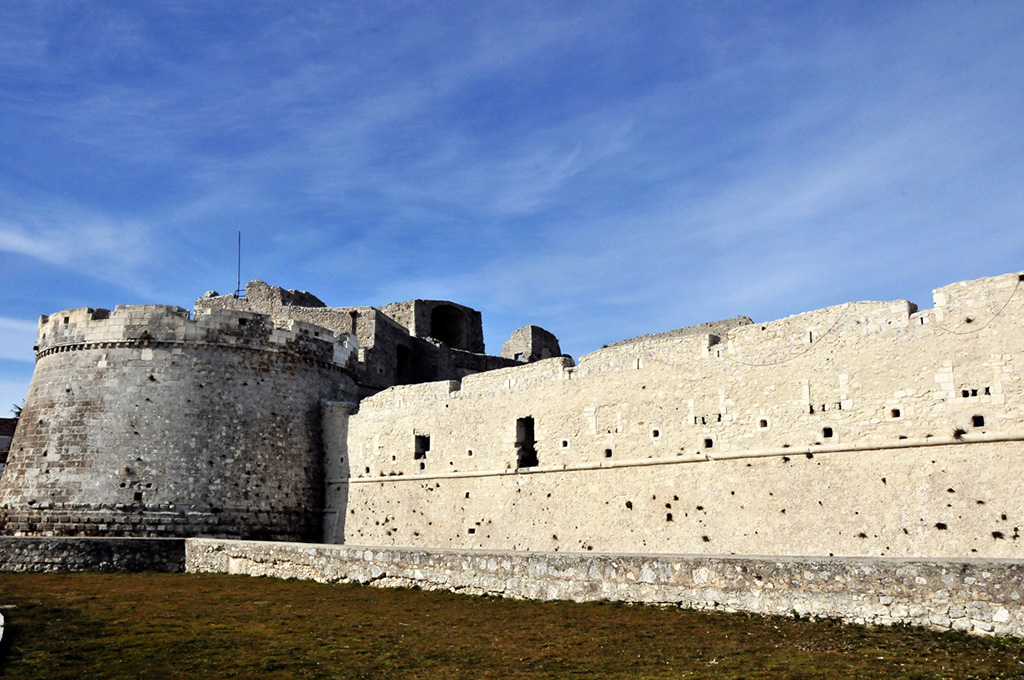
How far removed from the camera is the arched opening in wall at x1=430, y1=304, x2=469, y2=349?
2977 centimetres

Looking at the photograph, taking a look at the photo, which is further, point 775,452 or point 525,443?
point 525,443

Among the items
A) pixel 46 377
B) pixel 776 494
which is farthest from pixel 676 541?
pixel 46 377

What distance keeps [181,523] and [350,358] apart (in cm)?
579

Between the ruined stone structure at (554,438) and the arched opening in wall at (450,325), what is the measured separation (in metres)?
5.36

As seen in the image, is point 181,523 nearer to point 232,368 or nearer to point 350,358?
point 232,368

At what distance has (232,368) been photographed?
62.2 feet

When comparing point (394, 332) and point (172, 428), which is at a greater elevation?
point (394, 332)

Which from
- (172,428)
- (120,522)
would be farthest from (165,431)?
(120,522)

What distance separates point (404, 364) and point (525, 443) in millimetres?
10018

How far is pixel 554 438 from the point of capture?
15586mm

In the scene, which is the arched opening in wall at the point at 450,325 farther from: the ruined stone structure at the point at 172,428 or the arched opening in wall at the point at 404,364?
the ruined stone structure at the point at 172,428

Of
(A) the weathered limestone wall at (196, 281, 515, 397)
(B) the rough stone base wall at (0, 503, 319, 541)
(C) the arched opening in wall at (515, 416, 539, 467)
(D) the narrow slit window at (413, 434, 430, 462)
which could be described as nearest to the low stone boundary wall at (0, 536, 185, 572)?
(B) the rough stone base wall at (0, 503, 319, 541)

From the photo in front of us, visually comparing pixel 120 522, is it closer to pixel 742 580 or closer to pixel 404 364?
pixel 404 364

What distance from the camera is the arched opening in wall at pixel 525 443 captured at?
52.9 ft
